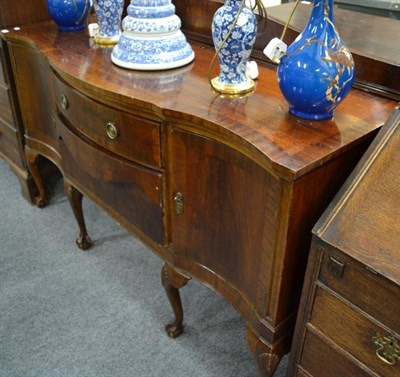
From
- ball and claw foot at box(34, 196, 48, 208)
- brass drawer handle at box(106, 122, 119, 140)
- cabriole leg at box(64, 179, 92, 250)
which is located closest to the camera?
brass drawer handle at box(106, 122, 119, 140)

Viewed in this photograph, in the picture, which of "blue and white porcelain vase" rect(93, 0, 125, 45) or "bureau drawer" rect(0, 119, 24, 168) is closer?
"blue and white porcelain vase" rect(93, 0, 125, 45)

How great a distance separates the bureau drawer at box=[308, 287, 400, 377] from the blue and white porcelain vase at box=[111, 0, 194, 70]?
600 mm

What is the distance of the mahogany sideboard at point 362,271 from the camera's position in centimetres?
63

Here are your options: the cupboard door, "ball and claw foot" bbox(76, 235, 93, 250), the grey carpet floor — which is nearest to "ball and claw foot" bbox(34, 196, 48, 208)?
the grey carpet floor

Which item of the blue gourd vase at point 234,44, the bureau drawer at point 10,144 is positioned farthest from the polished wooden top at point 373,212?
the bureau drawer at point 10,144

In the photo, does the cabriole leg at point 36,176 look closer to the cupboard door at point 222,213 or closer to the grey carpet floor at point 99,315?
the grey carpet floor at point 99,315

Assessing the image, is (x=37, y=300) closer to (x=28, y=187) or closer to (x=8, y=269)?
(x=8, y=269)

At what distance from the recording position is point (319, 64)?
28.8 inches

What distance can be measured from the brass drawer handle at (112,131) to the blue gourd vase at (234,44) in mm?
225

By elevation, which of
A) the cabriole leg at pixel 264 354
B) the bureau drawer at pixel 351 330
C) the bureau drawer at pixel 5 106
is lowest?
the cabriole leg at pixel 264 354

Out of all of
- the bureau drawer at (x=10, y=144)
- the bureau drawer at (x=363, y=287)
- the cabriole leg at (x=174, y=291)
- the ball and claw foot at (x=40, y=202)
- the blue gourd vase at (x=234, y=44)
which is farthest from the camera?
the ball and claw foot at (x=40, y=202)

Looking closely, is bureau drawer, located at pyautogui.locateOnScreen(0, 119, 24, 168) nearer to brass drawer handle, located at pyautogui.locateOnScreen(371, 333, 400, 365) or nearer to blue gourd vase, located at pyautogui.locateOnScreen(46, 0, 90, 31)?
blue gourd vase, located at pyautogui.locateOnScreen(46, 0, 90, 31)

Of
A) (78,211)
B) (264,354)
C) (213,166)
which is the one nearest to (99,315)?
(78,211)

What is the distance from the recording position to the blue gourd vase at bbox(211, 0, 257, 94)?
33.2 inches
